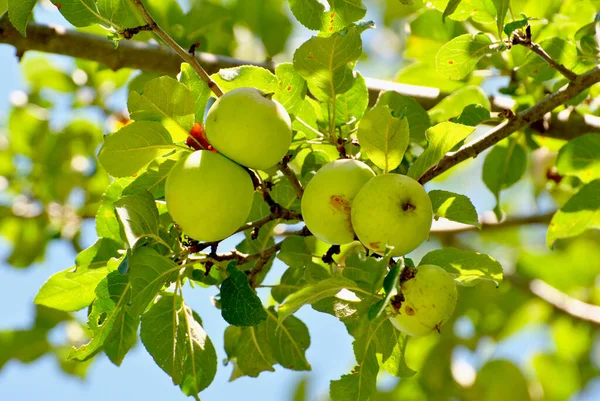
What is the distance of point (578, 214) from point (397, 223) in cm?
95

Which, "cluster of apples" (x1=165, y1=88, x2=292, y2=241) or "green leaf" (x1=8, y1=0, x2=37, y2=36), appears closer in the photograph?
"cluster of apples" (x1=165, y1=88, x2=292, y2=241)

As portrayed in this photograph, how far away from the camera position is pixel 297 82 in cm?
159

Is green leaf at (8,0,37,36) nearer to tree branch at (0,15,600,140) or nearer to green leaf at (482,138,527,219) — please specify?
tree branch at (0,15,600,140)

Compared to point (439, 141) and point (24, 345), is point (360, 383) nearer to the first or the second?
point (439, 141)

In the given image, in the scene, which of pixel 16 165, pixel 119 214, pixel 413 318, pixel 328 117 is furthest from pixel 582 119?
pixel 16 165

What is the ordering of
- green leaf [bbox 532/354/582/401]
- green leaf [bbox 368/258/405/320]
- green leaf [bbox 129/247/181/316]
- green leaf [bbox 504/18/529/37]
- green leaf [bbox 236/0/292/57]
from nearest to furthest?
1. green leaf [bbox 368/258/405/320]
2. green leaf [bbox 129/247/181/316]
3. green leaf [bbox 504/18/529/37]
4. green leaf [bbox 236/0/292/57]
5. green leaf [bbox 532/354/582/401]

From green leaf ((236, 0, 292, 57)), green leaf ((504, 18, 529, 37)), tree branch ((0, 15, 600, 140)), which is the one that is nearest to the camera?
green leaf ((504, 18, 529, 37))

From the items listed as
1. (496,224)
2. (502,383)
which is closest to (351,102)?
(496,224)

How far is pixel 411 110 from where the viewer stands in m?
1.84

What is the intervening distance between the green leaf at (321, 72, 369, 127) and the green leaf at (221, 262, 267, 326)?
0.46m

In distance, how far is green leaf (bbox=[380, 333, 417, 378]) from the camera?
1.51 m

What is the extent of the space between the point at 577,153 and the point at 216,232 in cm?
121

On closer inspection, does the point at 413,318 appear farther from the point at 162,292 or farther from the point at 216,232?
the point at 162,292

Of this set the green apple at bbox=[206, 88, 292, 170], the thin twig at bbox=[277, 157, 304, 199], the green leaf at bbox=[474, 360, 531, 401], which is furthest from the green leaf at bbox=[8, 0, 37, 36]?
the green leaf at bbox=[474, 360, 531, 401]
